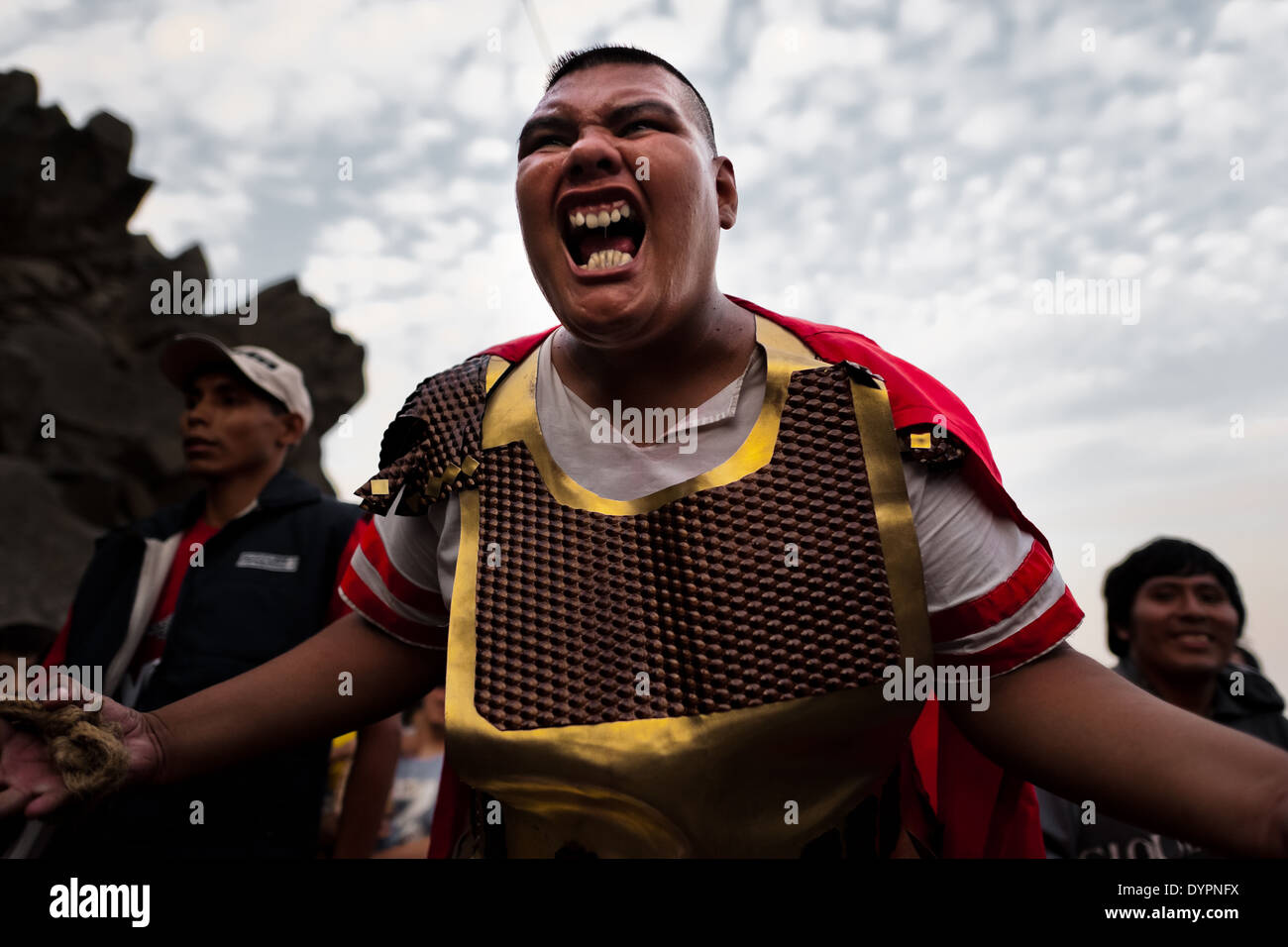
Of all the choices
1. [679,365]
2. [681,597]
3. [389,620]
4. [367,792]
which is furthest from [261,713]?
[367,792]

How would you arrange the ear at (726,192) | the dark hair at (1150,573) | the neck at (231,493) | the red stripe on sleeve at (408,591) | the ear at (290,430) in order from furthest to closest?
the dark hair at (1150,573), the ear at (290,430), the neck at (231,493), the ear at (726,192), the red stripe on sleeve at (408,591)

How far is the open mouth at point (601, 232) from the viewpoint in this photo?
177 centimetres

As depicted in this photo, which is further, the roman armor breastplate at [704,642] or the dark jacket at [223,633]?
the dark jacket at [223,633]

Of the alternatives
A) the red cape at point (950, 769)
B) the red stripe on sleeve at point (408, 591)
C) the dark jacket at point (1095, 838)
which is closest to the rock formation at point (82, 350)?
the red stripe on sleeve at point (408, 591)

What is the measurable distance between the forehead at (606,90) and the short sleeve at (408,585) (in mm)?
803

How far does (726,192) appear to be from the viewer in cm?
206

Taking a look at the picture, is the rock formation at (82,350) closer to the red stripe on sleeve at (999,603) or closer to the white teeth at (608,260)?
the white teeth at (608,260)

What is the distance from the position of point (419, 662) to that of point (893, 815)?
3.08ft

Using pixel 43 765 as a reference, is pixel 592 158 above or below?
above

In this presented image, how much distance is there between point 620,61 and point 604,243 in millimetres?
398

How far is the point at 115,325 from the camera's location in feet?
40.7

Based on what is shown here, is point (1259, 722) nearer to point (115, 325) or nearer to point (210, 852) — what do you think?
point (210, 852)

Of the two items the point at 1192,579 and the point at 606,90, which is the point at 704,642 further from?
the point at 1192,579
